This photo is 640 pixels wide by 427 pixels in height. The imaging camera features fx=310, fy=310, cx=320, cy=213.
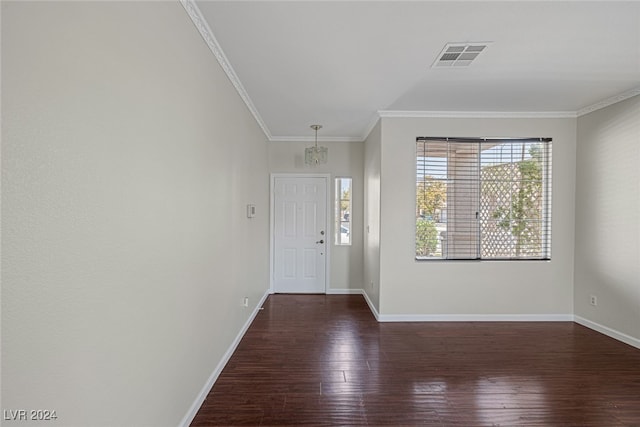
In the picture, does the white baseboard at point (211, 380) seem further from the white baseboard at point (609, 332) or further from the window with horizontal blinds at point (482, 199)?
the white baseboard at point (609, 332)

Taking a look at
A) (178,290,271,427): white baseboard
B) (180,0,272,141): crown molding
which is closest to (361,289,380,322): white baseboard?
(178,290,271,427): white baseboard

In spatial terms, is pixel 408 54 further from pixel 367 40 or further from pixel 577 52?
pixel 577 52

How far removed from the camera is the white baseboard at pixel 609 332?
3289 mm

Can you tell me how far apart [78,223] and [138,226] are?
366mm

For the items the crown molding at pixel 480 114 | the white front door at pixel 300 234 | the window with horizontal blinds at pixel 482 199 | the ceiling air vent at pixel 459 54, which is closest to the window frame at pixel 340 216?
the white front door at pixel 300 234

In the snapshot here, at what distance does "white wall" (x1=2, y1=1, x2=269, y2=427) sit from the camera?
0.85 metres

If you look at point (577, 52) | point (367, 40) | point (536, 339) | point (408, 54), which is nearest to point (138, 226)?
point (367, 40)

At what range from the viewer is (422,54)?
249 centimetres

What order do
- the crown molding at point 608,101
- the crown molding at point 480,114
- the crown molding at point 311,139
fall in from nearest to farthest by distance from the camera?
the crown molding at point 608,101 < the crown molding at point 480,114 < the crown molding at point 311,139

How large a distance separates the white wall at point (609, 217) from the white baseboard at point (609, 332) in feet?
0.11

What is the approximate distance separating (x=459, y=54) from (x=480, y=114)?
174 centimetres

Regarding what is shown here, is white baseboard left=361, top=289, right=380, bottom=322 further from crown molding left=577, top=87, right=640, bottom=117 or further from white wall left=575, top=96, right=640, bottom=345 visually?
crown molding left=577, top=87, right=640, bottom=117

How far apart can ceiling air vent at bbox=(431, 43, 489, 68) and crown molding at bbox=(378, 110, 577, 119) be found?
1.24 metres

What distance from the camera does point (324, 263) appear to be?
17.6ft
